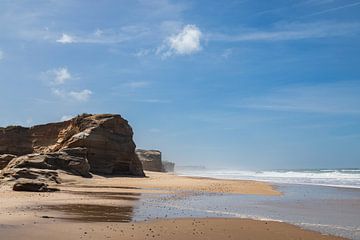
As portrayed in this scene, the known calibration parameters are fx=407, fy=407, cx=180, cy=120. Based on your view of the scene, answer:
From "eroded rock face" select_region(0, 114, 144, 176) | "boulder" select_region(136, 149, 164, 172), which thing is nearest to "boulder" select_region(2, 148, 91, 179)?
"eroded rock face" select_region(0, 114, 144, 176)

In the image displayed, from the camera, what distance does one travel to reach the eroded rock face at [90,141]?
45.4 m

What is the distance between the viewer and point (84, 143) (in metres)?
44.9

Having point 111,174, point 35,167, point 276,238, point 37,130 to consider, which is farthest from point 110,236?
point 37,130

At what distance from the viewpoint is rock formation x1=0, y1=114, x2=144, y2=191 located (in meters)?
44.0

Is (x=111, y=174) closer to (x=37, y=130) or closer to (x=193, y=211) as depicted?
(x=37, y=130)

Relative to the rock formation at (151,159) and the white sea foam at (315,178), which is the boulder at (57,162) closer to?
the white sea foam at (315,178)

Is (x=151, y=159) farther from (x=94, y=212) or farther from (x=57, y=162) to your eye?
(x=94, y=212)

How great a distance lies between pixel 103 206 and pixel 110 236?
23.3ft

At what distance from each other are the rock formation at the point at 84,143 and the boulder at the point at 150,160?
41262mm

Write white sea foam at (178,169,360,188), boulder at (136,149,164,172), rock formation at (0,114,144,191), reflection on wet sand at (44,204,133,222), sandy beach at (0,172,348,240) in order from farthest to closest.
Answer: boulder at (136,149,164,172)
rock formation at (0,114,144,191)
white sea foam at (178,169,360,188)
reflection on wet sand at (44,204,133,222)
sandy beach at (0,172,348,240)

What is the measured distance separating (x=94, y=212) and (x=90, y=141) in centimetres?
3037

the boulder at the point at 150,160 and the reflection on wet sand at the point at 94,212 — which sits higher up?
the boulder at the point at 150,160

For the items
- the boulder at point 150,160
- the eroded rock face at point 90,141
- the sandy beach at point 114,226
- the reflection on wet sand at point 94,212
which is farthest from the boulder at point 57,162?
the boulder at point 150,160

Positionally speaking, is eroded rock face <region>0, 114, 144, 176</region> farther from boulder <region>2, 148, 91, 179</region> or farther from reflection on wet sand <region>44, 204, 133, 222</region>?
reflection on wet sand <region>44, 204, 133, 222</region>
